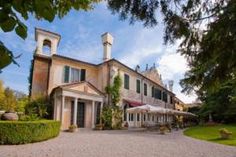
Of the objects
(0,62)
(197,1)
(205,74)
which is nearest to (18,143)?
(205,74)

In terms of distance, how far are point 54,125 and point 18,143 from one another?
119 inches

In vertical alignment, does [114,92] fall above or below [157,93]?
below

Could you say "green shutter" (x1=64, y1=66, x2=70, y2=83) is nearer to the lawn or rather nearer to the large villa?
the large villa

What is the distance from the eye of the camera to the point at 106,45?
30.3 m

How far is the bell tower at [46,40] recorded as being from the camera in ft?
87.3

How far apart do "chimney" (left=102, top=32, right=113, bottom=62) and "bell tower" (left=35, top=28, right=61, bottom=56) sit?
17.5 ft

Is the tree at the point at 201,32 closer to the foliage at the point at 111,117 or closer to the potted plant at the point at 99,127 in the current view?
the potted plant at the point at 99,127

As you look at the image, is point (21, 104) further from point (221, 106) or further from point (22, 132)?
point (221, 106)

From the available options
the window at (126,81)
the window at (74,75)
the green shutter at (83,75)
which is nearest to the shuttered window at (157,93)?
the window at (126,81)

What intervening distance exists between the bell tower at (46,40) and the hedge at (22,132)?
1387cm

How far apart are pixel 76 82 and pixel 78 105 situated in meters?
2.40

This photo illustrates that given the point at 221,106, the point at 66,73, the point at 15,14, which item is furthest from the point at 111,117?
the point at 221,106

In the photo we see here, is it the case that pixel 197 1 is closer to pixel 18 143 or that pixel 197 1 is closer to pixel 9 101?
pixel 18 143

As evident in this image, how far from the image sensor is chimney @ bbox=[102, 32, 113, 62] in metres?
30.2
